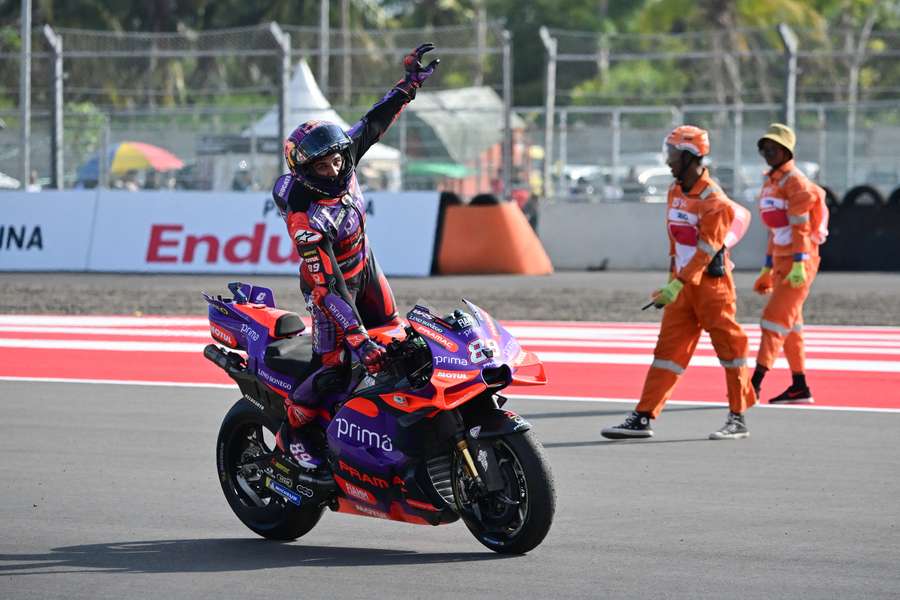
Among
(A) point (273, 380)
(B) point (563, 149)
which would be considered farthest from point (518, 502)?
(B) point (563, 149)

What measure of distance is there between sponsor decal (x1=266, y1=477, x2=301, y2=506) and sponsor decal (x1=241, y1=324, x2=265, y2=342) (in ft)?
1.89

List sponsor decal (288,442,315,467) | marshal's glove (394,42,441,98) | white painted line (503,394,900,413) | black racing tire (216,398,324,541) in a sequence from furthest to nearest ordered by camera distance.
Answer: white painted line (503,394,900,413), marshal's glove (394,42,441,98), black racing tire (216,398,324,541), sponsor decal (288,442,315,467)

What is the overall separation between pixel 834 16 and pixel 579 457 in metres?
53.4

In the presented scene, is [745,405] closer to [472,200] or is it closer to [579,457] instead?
[579,457]

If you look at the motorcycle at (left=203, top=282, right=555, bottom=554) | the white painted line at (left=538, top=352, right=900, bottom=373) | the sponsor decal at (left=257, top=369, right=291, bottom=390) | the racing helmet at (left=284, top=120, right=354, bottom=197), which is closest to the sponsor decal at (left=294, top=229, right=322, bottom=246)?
the racing helmet at (left=284, top=120, right=354, bottom=197)

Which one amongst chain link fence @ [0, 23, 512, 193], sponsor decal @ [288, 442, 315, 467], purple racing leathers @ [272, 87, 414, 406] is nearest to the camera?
purple racing leathers @ [272, 87, 414, 406]

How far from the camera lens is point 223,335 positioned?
6.44 m

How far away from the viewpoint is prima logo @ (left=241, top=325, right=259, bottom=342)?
6324 mm

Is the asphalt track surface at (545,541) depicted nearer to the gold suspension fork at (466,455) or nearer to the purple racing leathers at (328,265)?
the gold suspension fork at (466,455)

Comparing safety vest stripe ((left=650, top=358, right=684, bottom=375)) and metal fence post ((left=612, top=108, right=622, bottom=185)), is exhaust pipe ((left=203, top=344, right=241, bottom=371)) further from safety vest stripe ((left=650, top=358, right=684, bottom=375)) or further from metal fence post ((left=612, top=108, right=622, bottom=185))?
metal fence post ((left=612, top=108, right=622, bottom=185))

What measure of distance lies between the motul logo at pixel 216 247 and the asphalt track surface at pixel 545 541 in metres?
10.1

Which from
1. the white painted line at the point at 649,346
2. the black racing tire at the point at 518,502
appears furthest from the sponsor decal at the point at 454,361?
the white painted line at the point at 649,346

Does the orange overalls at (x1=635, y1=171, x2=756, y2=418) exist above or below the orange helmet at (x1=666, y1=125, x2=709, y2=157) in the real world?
below

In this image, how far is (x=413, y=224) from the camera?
21.0m
